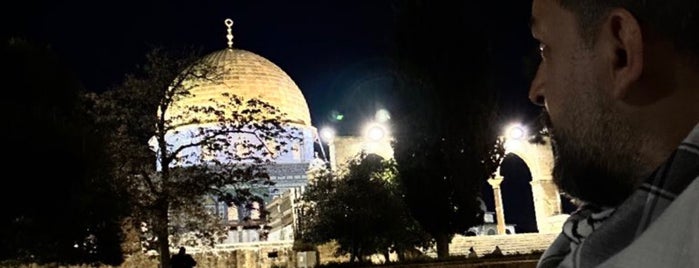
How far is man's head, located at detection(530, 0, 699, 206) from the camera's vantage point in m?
1.02

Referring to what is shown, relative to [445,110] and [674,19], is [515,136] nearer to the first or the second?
[445,110]

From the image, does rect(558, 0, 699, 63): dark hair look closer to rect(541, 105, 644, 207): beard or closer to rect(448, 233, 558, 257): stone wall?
rect(541, 105, 644, 207): beard

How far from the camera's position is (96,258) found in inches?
523

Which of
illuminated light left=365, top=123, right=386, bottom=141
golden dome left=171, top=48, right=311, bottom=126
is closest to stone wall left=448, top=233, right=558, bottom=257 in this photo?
illuminated light left=365, top=123, right=386, bottom=141

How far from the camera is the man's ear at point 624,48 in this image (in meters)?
1.03

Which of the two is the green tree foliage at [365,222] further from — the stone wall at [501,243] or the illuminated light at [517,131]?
the illuminated light at [517,131]

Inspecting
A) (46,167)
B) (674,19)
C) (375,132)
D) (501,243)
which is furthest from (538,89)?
(375,132)

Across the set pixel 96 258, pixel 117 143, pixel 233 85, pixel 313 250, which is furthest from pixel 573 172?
pixel 233 85

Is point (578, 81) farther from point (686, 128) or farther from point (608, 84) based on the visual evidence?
point (686, 128)

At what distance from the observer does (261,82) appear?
44656 millimetres

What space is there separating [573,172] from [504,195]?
55193 mm

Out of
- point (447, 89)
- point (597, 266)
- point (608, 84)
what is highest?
point (447, 89)

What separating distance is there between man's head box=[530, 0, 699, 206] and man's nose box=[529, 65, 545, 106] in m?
0.02

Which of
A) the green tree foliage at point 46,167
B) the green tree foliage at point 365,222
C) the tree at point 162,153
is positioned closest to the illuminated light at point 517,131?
the green tree foliage at point 365,222
